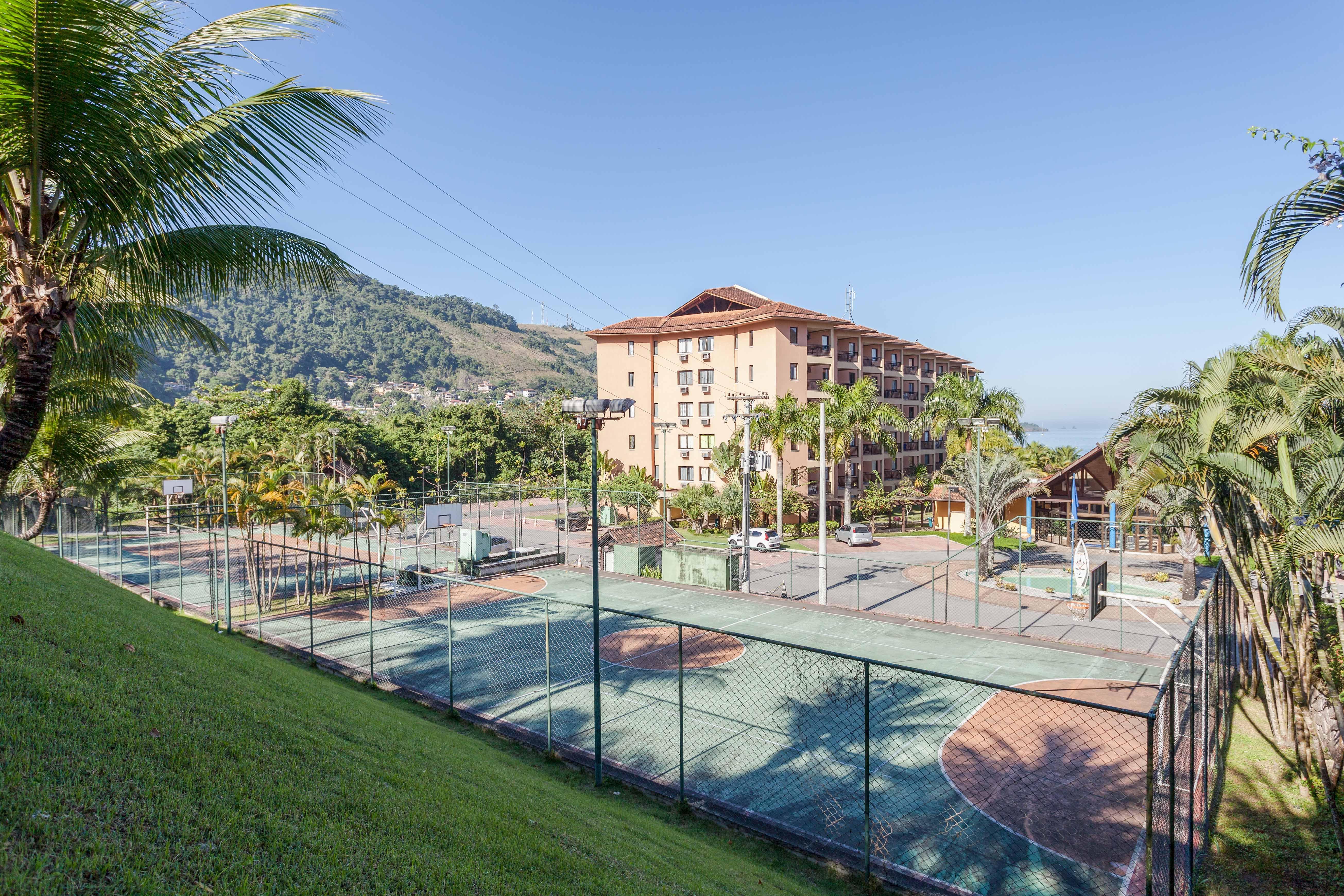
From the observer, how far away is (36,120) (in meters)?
4.83

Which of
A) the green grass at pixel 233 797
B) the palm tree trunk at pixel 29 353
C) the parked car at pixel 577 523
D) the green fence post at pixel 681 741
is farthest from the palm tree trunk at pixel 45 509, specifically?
the parked car at pixel 577 523

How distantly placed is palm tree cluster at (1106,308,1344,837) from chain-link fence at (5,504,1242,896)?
78 cm

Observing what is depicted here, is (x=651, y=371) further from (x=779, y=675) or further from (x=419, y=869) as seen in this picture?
(x=419, y=869)

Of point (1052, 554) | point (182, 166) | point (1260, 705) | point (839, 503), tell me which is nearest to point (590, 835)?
point (182, 166)

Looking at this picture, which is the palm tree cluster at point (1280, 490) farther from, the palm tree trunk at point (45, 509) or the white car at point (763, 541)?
the white car at point (763, 541)

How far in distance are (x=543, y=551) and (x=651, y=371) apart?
26299 mm

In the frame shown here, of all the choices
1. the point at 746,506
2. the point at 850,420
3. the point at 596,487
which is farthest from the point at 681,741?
the point at 850,420

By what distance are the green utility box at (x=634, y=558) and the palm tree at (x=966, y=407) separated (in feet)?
72.4

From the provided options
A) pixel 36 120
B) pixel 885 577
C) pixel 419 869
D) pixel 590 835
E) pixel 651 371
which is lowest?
pixel 885 577

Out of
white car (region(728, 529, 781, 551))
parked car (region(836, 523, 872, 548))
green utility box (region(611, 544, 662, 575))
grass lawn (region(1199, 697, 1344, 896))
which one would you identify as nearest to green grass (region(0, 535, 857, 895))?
grass lawn (region(1199, 697, 1344, 896))

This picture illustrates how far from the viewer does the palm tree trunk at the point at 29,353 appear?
5.80 metres

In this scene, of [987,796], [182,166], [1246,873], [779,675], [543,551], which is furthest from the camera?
[543,551]

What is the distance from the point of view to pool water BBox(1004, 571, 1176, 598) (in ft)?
85.8

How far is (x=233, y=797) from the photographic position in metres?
3.74
